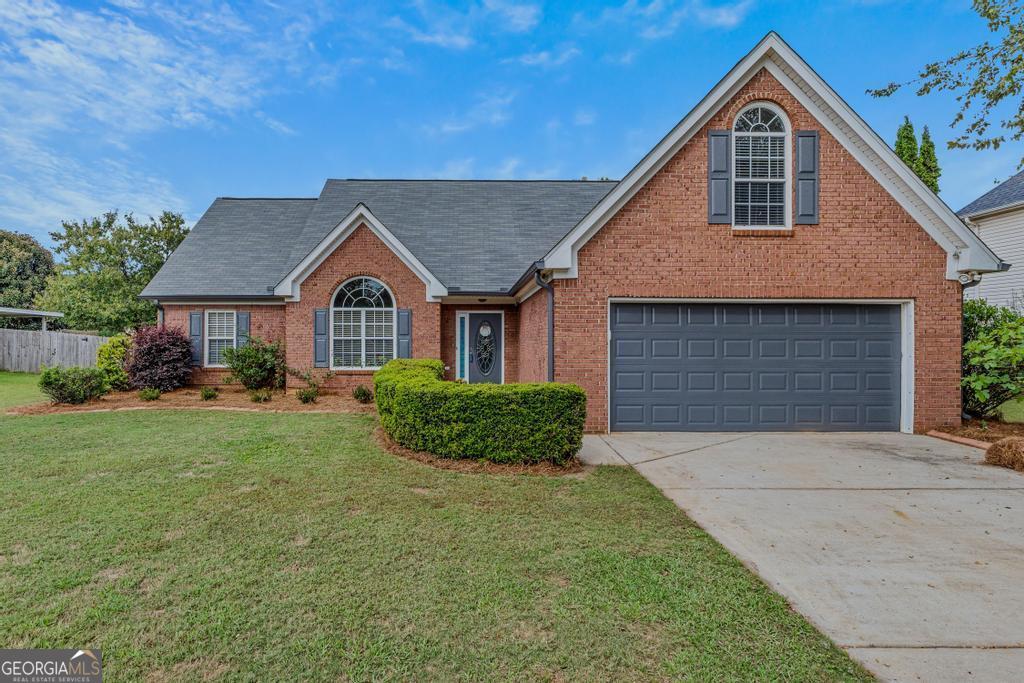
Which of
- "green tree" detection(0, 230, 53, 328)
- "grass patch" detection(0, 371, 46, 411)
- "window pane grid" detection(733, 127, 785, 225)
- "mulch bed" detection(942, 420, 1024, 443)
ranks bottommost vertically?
"mulch bed" detection(942, 420, 1024, 443)

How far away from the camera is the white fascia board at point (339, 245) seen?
12.7 metres

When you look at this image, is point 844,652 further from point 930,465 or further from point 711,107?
point 711,107

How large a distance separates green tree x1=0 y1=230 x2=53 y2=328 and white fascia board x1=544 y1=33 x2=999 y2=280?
142 feet

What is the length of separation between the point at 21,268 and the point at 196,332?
115 feet

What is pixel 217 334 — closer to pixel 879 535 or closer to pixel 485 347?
pixel 485 347

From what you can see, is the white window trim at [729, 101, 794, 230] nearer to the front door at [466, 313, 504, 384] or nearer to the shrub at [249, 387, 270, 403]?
the front door at [466, 313, 504, 384]

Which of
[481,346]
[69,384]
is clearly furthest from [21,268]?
[481,346]

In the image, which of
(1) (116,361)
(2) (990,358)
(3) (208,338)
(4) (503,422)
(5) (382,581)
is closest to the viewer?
(5) (382,581)

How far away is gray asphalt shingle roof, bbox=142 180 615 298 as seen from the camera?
557 inches

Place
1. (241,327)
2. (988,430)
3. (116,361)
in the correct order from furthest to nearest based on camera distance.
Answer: (241,327), (116,361), (988,430)

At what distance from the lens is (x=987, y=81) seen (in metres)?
10.3

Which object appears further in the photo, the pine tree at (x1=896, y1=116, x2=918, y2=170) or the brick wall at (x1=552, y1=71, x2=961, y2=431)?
the pine tree at (x1=896, y1=116, x2=918, y2=170)

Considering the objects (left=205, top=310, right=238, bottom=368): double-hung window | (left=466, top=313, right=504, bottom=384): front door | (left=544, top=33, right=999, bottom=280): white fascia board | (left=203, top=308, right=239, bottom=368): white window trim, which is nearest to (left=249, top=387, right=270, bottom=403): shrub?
(left=203, top=308, right=239, bottom=368): white window trim

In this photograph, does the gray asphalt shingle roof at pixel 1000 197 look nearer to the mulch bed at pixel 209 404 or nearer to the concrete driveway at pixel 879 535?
the concrete driveway at pixel 879 535
